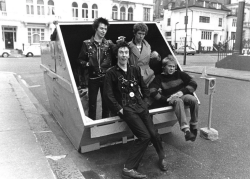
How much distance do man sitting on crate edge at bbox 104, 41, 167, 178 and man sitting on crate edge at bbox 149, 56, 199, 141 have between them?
1.84 feet

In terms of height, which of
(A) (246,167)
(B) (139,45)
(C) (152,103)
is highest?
(B) (139,45)

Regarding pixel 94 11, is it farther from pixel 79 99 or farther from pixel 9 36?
pixel 79 99

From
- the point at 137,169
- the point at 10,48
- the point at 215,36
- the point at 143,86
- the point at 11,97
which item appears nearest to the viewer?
the point at 137,169

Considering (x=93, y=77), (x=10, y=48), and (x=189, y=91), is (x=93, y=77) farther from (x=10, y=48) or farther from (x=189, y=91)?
(x=10, y=48)

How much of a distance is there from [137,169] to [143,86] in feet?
3.76

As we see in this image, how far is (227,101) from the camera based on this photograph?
721cm

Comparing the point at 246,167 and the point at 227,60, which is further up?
the point at 227,60

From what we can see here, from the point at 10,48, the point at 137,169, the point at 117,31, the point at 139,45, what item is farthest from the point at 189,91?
the point at 10,48

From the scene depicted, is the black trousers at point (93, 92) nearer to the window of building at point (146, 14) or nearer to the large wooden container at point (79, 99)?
the large wooden container at point (79, 99)

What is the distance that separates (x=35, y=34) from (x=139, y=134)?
38.7 meters

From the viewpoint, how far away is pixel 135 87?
354cm

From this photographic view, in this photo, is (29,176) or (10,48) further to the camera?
(10,48)

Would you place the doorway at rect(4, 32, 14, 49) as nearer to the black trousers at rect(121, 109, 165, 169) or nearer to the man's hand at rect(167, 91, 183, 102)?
the man's hand at rect(167, 91, 183, 102)

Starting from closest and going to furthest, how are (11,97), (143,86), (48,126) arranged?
(143,86), (48,126), (11,97)
